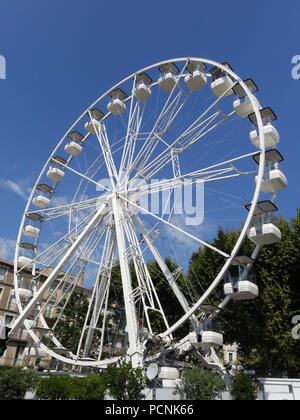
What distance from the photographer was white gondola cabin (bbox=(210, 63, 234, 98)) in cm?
1967

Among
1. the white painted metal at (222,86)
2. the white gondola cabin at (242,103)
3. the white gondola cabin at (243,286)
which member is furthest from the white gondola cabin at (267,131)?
the white gondola cabin at (243,286)

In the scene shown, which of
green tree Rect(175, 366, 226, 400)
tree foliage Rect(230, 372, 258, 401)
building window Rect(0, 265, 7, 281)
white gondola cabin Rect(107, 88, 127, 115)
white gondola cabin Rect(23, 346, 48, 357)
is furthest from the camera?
building window Rect(0, 265, 7, 281)

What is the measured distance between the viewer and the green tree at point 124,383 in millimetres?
13130

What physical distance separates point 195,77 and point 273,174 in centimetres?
728

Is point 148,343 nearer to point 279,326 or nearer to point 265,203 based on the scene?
point 265,203

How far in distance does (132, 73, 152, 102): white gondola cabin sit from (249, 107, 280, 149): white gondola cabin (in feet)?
22.4

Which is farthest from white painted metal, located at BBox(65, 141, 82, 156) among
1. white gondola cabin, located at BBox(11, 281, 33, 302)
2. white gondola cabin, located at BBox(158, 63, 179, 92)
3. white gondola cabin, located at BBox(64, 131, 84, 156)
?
white gondola cabin, located at BBox(11, 281, 33, 302)

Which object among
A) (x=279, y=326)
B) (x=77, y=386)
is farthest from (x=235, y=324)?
(x=77, y=386)

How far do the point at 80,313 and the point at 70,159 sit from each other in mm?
15606

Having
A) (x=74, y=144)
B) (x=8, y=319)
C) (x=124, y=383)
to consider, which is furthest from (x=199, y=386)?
(x=8, y=319)

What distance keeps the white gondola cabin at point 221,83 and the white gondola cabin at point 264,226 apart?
661 centimetres

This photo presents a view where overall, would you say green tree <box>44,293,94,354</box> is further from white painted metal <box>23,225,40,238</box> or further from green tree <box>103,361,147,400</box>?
green tree <box>103,361,147,400</box>

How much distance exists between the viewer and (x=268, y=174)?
17.5 metres

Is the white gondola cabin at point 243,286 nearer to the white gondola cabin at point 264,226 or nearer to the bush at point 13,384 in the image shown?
the white gondola cabin at point 264,226
